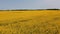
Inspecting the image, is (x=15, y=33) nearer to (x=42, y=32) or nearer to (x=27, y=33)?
(x=27, y=33)

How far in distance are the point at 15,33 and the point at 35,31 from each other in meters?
0.93

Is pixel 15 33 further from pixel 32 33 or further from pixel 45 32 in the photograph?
pixel 45 32

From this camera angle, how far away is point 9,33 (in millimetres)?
8109

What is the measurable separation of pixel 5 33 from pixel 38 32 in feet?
4.82

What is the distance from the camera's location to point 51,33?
26.2 ft

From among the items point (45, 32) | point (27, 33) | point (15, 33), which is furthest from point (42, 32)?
point (15, 33)

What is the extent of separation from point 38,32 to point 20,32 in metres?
0.79

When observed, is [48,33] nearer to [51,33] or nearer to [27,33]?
[51,33]

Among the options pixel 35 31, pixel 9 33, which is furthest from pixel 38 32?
pixel 9 33

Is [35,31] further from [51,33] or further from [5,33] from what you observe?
[5,33]

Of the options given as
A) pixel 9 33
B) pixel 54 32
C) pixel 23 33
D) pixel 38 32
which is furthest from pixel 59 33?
pixel 9 33

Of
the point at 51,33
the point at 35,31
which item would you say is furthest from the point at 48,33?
the point at 35,31

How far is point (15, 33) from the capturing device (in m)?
7.96

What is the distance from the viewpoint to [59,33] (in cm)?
781
